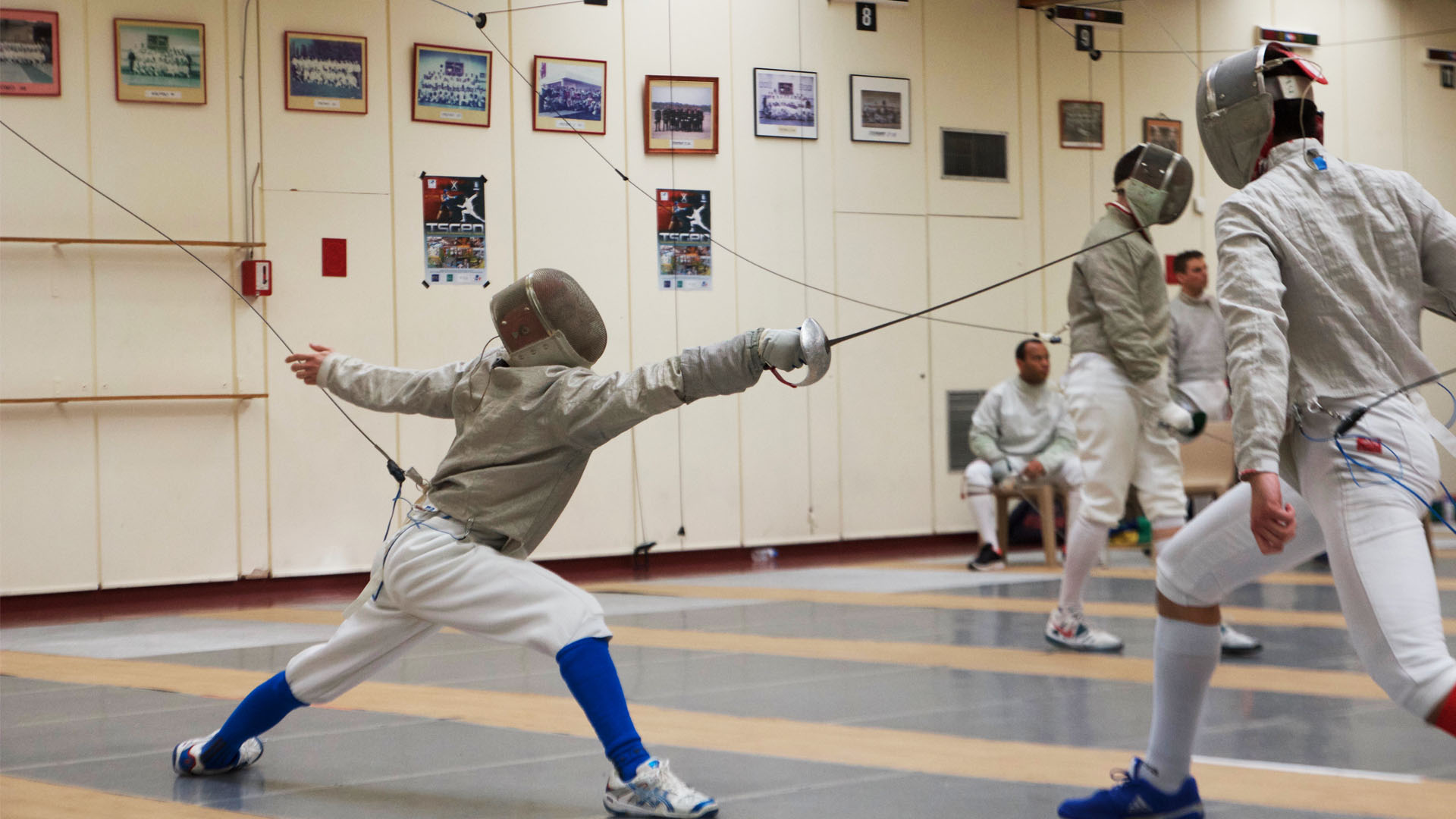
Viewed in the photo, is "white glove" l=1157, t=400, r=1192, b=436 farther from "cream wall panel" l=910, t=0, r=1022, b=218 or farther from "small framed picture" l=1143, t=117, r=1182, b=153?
"small framed picture" l=1143, t=117, r=1182, b=153

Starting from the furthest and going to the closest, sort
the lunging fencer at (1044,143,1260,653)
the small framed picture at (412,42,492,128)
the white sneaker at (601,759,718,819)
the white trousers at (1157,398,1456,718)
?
1. the small framed picture at (412,42,492,128)
2. the lunging fencer at (1044,143,1260,653)
3. the white sneaker at (601,759,718,819)
4. the white trousers at (1157,398,1456,718)

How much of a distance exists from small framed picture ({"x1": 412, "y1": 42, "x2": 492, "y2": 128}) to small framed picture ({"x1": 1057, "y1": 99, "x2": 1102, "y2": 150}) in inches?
128

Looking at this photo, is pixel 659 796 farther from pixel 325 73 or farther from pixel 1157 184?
pixel 325 73

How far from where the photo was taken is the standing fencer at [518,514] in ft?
7.15

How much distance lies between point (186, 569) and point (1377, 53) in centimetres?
753

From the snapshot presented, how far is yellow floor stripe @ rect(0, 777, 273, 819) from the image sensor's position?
2.23 metres

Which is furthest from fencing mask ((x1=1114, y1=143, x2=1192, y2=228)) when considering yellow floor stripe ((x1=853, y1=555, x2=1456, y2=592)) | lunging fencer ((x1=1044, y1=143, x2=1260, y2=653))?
yellow floor stripe ((x1=853, y1=555, x2=1456, y2=592))

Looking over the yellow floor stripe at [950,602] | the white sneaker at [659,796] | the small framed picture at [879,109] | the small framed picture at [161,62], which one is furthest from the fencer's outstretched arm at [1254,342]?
the small framed picture at [879,109]

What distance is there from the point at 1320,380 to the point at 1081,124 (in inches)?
240

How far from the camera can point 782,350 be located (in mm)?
2107

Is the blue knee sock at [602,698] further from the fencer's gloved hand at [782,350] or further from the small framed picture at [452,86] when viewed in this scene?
the small framed picture at [452,86]

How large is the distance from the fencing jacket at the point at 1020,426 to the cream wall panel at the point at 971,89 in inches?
49.2

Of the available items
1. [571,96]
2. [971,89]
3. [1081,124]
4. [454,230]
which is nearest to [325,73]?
[454,230]

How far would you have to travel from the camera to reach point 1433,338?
845cm
